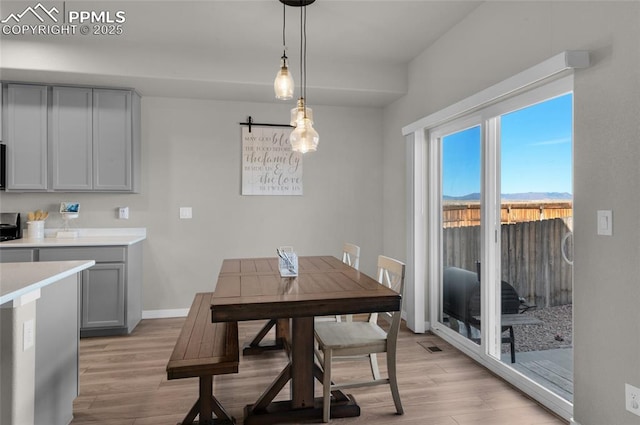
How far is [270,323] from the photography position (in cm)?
320

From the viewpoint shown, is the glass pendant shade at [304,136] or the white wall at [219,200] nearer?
the glass pendant shade at [304,136]

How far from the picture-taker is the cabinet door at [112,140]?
147 inches

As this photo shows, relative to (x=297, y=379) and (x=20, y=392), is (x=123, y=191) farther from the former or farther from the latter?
(x=297, y=379)

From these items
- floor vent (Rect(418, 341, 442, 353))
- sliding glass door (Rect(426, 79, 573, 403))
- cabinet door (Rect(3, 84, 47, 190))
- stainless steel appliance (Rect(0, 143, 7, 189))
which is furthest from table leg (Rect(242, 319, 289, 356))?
stainless steel appliance (Rect(0, 143, 7, 189))

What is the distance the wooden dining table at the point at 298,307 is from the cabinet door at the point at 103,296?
161 cm

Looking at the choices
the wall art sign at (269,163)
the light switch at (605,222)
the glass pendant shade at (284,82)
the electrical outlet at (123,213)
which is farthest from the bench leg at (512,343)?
the electrical outlet at (123,213)

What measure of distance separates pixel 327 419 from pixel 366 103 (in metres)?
3.36

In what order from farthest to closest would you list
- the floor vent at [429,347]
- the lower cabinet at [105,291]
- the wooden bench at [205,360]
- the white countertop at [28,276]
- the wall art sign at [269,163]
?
the wall art sign at [269,163], the lower cabinet at [105,291], the floor vent at [429,347], the wooden bench at [205,360], the white countertop at [28,276]

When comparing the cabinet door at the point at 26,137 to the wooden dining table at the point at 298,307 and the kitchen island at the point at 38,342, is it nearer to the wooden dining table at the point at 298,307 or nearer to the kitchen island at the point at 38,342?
the kitchen island at the point at 38,342

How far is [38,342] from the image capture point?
1.76 m

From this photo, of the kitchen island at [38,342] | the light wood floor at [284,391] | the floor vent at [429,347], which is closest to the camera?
the kitchen island at [38,342]

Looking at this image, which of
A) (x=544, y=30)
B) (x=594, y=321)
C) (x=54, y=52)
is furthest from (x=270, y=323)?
(x=54, y=52)

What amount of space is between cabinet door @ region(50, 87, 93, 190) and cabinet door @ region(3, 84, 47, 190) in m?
0.09

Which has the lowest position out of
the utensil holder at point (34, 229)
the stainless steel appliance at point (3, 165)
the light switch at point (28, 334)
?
the light switch at point (28, 334)
